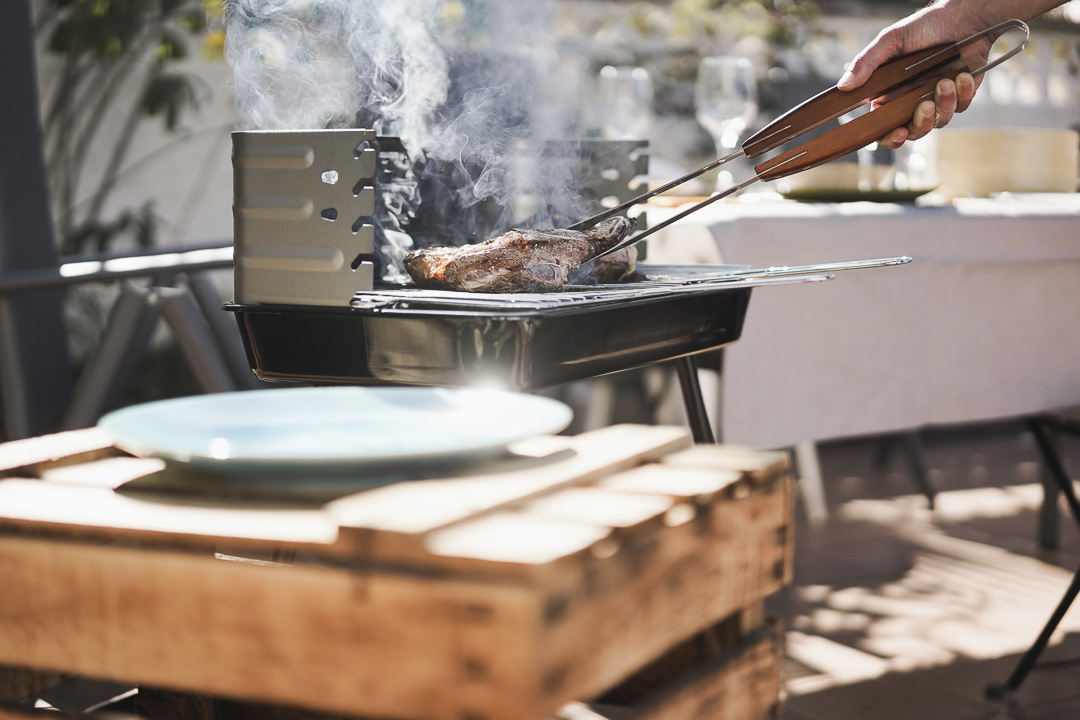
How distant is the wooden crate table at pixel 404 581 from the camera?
0.58 m

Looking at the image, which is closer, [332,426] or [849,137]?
[332,426]

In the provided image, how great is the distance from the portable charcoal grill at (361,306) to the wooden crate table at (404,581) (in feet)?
1.11

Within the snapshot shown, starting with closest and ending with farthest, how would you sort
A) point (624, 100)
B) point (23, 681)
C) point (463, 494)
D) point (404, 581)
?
point (404, 581)
point (463, 494)
point (23, 681)
point (624, 100)

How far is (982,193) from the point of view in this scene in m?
2.63

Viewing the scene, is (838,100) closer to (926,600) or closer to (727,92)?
(727,92)

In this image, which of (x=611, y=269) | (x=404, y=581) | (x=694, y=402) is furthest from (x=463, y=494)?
(x=694, y=402)

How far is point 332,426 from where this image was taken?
0.84 metres

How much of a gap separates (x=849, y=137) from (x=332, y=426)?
0.86m

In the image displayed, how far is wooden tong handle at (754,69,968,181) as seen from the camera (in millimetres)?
1369

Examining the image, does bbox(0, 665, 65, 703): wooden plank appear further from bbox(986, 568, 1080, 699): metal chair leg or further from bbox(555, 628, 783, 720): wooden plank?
bbox(986, 568, 1080, 699): metal chair leg

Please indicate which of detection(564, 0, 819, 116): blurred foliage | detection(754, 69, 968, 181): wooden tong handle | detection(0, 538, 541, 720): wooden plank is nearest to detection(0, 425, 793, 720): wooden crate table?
detection(0, 538, 541, 720): wooden plank

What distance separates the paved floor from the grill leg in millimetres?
539

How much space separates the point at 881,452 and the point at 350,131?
3099 millimetres

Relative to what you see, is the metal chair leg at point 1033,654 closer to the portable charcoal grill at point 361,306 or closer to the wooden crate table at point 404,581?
the portable charcoal grill at point 361,306
